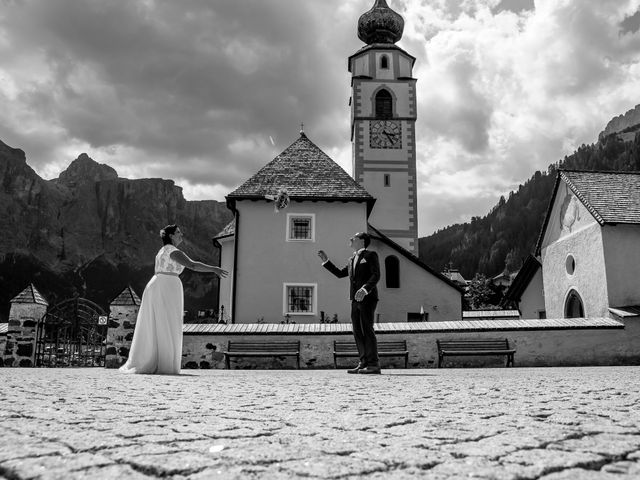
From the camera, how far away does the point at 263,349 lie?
13.7 meters

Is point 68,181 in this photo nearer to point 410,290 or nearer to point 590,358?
point 410,290

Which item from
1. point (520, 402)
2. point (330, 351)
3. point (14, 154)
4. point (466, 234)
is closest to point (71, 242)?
Answer: point (14, 154)

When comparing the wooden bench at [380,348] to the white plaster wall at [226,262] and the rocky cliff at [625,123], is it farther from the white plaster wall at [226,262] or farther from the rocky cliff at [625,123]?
the rocky cliff at [625,123]

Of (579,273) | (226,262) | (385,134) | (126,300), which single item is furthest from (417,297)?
(126,300)

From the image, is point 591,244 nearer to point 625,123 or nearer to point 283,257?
point 283,257

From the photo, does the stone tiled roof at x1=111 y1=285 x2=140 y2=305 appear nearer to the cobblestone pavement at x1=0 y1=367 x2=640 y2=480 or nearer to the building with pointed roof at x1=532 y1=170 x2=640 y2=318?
the cobblestone pavement at x1=0 y1=367 x2=640 y2=480

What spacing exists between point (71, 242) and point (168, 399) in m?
133

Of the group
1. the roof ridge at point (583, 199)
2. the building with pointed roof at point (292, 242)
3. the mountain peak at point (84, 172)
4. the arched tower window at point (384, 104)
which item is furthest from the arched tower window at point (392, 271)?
the mountain peak at point (84, 172)

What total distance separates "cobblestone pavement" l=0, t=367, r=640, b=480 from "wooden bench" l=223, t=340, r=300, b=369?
8436mm

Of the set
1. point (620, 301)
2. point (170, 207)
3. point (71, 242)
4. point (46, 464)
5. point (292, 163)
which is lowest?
point (46, 464)

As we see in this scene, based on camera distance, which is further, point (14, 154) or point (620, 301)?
point (14, 154)

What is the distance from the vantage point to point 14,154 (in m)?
126

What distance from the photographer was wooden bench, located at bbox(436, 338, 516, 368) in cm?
1364

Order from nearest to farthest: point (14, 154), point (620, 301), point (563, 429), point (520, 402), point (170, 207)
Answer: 1. point (563, 429)
2. point (520, 402)
3. point (620, 301)
4. point (14, 154)
5. point (170, 207)
